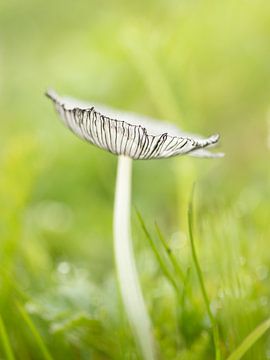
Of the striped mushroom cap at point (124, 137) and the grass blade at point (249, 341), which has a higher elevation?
the striped mushroom cap at point (124, 137)

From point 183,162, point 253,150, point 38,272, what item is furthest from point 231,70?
point 38,272

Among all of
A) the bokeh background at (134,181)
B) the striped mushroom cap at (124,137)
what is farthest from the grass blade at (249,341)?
the striped mushroom cap at (124,137)

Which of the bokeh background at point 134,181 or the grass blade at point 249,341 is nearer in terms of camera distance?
the grass blade at point 249,341

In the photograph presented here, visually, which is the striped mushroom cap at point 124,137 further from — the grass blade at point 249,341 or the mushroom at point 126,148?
the grass blade at point 249,341

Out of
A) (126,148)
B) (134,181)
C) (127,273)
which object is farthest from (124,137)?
(134,181)

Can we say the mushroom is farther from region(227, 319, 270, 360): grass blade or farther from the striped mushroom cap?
region(227, 319, 270, 360): grass blade

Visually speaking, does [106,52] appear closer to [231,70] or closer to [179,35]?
[179,35]
